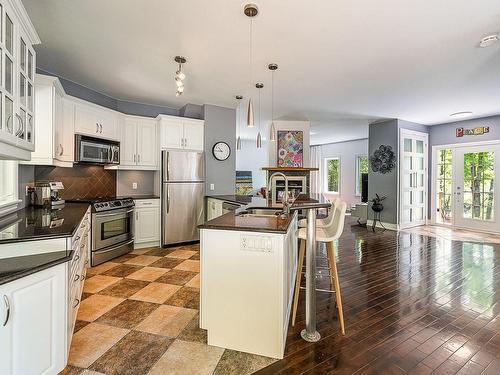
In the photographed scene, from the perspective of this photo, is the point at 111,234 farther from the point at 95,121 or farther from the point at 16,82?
the point at 16,82

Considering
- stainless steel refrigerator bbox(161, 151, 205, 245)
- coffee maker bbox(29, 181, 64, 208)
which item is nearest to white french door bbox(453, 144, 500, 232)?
stainless steel refrigerator bbox(161, 151, 205, 245)

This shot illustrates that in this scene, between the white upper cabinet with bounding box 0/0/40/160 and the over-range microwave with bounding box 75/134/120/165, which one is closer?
the white upper cabinet with bounding box 0/0/40/160

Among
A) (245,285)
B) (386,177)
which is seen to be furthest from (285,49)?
(386,177)

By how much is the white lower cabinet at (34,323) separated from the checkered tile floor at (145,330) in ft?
1.09

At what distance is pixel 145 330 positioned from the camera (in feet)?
6.84

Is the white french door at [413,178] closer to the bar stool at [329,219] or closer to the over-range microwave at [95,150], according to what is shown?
the bar stool at [329,219]

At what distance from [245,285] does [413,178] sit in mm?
6466

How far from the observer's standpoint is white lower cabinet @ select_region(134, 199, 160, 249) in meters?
4.24

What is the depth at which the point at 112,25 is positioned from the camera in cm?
249

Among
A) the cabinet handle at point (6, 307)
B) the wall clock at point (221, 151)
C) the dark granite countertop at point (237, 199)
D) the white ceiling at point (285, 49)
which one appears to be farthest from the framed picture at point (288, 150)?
the cabinet handle at point (6, 307)

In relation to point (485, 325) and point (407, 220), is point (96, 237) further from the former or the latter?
point (407, 220)

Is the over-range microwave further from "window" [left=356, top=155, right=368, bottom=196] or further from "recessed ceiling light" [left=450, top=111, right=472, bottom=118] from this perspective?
"window" [left=356, top=155, right=368, bottom=196]

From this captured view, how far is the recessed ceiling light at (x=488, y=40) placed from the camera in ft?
8.47

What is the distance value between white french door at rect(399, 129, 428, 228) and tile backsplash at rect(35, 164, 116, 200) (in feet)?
20.7
